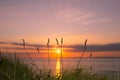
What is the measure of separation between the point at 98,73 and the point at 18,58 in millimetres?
3442

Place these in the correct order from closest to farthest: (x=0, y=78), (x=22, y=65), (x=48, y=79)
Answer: (x=48, y=79) → (x=0, y=78) → (x=22, y=65)

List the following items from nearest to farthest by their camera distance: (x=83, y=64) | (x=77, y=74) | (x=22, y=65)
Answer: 1. (x=77, y=74)
2. (x=83, y=64)
3. (x=22, y=65)

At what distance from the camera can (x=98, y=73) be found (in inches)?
425

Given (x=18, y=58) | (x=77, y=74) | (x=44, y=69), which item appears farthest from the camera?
(x=18, y=58)

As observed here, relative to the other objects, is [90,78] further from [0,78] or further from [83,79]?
[0,78]

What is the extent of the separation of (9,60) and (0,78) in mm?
5160

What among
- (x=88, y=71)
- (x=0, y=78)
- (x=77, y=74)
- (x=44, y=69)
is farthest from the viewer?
(x=88, y=71)

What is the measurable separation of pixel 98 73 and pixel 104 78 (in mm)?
1212

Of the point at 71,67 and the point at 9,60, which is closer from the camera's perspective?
the point at 71,67

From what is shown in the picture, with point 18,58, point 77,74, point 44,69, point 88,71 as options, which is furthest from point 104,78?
point 18,58

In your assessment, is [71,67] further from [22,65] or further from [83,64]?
[22,65]

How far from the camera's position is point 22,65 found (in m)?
11.7

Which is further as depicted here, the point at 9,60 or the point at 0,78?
the point at 9,60

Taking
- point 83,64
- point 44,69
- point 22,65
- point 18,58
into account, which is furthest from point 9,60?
point 44,69
